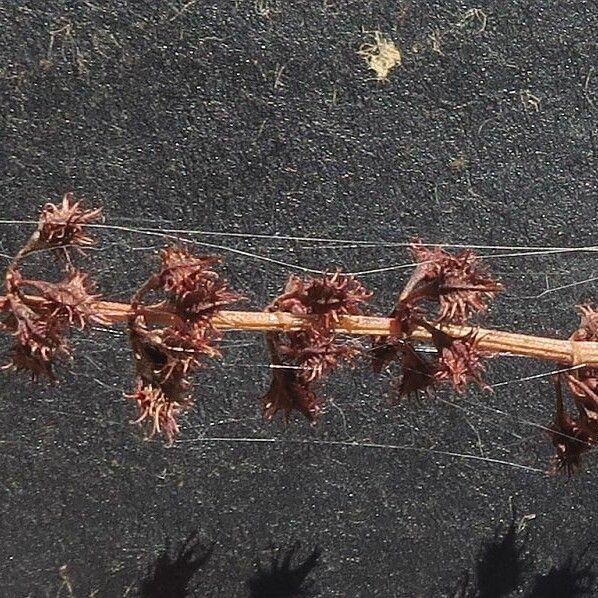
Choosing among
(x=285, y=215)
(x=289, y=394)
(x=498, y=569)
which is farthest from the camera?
(x=498, y=569)

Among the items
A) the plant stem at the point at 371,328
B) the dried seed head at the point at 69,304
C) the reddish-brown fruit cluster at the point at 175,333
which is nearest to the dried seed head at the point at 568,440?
the plant stem at the point at 371,328

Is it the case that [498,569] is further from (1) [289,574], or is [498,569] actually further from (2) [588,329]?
(2) [588,329]

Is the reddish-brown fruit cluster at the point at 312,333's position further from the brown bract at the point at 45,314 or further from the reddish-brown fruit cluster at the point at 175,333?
the brown bract at the point at 45,314

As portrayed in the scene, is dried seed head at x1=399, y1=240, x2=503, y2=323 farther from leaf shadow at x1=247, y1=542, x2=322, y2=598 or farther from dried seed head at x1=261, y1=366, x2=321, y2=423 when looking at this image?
leaf shadow at x1=247, y1=542, x2=322, y2=598

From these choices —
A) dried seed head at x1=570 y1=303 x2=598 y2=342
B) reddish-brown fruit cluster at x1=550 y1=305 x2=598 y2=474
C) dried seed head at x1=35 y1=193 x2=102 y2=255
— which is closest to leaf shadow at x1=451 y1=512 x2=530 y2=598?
reddish-brown fruit cluster at x1=550 y1=305 x2=598 y2=474

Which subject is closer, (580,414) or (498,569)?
(580,414)

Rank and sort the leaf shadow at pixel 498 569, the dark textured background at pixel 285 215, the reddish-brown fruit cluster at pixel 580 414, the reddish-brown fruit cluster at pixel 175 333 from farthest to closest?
the leaf shadow at pixel 498 569
the dark textured background at pixel 285 215
the reddish-brown fruit cluster at pixel 580 414
the reddish-brown fruit cluster at pixel 175 333

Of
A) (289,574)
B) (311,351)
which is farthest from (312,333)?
(289,574)
